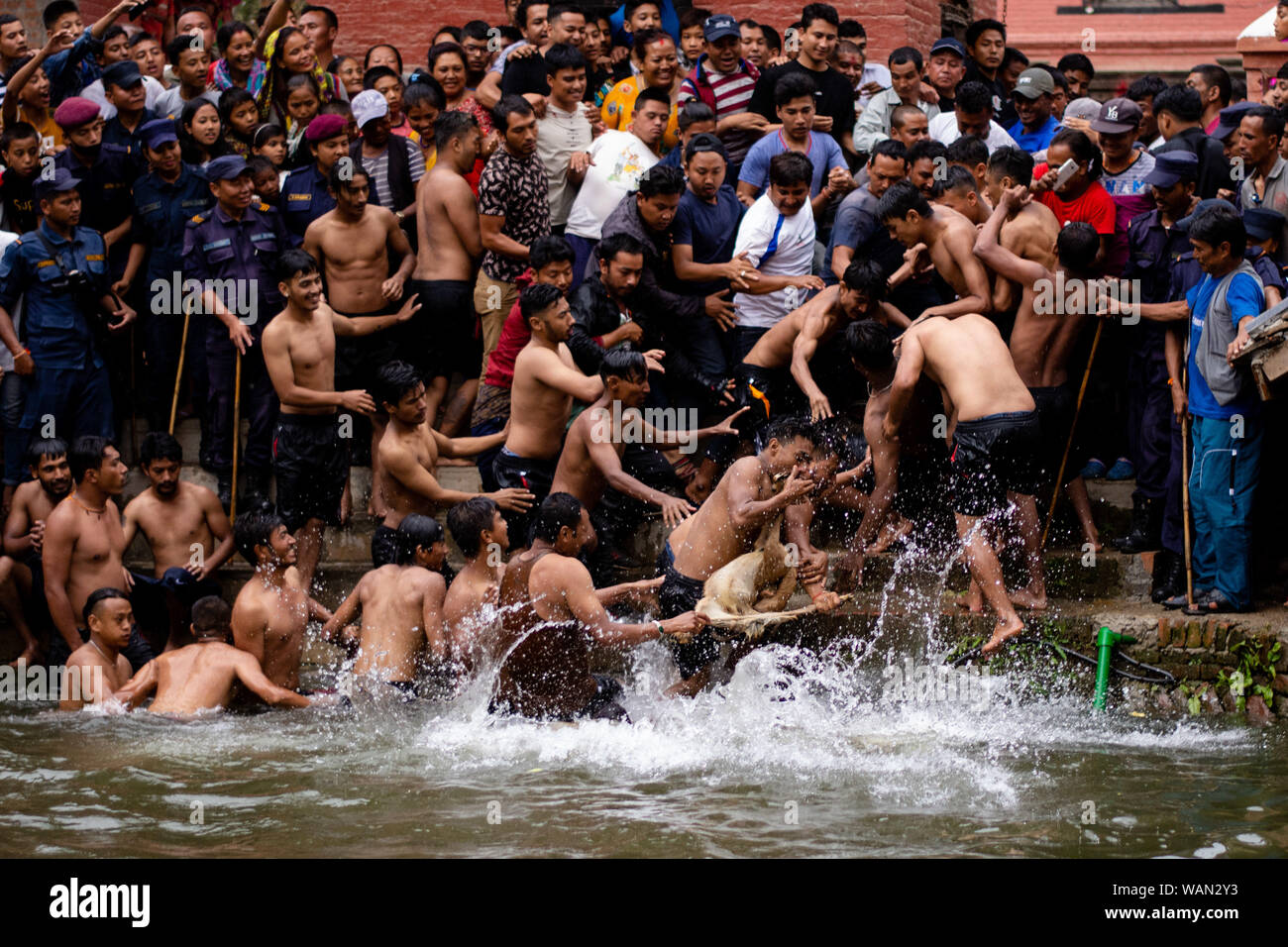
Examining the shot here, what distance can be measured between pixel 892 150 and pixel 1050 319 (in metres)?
1.48

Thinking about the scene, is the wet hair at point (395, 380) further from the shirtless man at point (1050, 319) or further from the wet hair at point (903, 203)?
the shirtless man at point (1050, 319)

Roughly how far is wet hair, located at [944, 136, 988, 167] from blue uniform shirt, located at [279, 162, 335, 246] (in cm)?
395

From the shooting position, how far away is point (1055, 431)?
9211mm

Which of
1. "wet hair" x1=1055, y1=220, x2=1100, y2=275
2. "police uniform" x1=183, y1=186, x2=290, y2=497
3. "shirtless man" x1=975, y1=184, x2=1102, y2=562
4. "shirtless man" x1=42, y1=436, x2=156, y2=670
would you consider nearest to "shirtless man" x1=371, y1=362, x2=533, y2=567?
"police uniform" x1=183, y1=186, x2=290, y2=497

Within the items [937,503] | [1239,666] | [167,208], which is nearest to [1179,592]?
[1239,666]

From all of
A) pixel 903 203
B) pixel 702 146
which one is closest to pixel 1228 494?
pixel 903 203

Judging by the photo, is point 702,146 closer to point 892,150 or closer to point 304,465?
point 892,150

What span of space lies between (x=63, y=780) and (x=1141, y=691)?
539 centimetres

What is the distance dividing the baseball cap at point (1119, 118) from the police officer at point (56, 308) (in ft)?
20.6

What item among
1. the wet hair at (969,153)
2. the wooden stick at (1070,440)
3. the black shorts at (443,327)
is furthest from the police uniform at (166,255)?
the wooden stick at (1070,440)

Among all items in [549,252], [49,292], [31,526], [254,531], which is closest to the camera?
[254,531]

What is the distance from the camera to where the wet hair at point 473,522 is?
322 inches

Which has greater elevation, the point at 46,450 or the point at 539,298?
the point at 539,298

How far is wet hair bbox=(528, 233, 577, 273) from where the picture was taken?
9.37 meters
